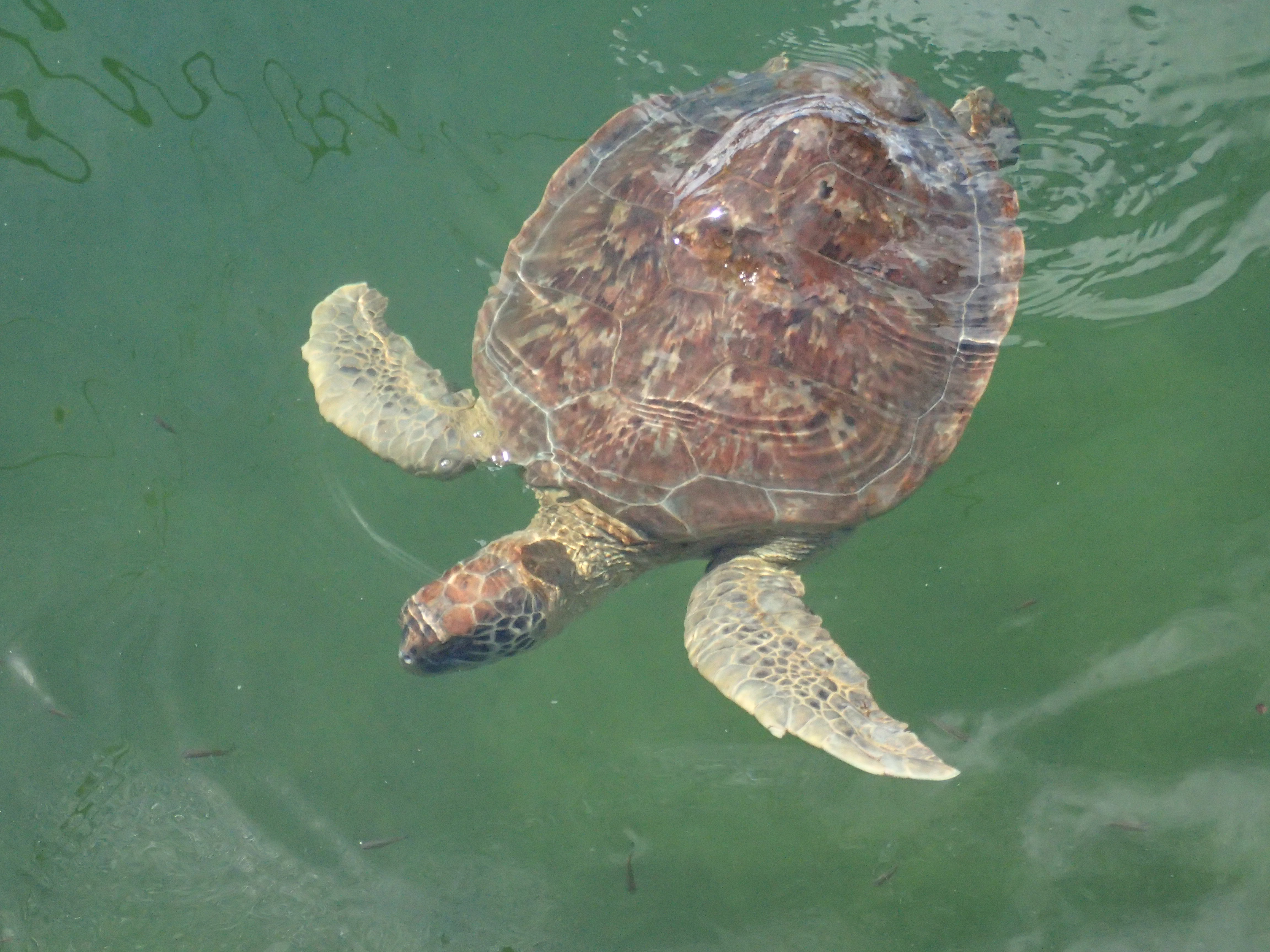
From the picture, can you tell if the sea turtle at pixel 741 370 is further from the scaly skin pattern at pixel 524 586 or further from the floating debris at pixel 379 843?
the floating debris at pixel 379 843

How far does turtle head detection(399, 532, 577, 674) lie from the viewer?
11.0 ft

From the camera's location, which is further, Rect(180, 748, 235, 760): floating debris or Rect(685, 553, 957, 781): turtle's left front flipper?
Rect(180, 748, 235, 760): floating debris

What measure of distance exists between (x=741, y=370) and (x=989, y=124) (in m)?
1.92

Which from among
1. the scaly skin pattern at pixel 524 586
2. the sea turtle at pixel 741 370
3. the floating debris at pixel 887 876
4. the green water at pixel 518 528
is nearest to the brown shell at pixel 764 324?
the sea turtle at pixel 741 370

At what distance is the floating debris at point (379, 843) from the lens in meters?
3.96

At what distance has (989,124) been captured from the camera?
4.11 meters

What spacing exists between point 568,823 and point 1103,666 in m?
2.51

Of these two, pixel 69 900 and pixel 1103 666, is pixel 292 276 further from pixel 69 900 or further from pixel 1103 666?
pixel 1103 666


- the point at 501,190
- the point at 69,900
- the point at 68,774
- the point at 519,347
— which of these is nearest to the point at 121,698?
the point at 68,774

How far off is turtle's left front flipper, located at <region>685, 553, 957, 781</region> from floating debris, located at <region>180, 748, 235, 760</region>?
2144 millimetres

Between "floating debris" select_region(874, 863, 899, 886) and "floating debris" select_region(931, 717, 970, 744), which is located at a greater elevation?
"floating debris" select_region(931, 717, 970, 744)

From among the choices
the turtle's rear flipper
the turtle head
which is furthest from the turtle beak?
the turtle's rear flipper

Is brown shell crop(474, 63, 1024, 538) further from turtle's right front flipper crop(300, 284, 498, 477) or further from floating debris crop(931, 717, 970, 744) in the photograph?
floating debris crop(931, 717, 970, 744)

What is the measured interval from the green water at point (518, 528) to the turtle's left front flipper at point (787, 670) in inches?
29.4
